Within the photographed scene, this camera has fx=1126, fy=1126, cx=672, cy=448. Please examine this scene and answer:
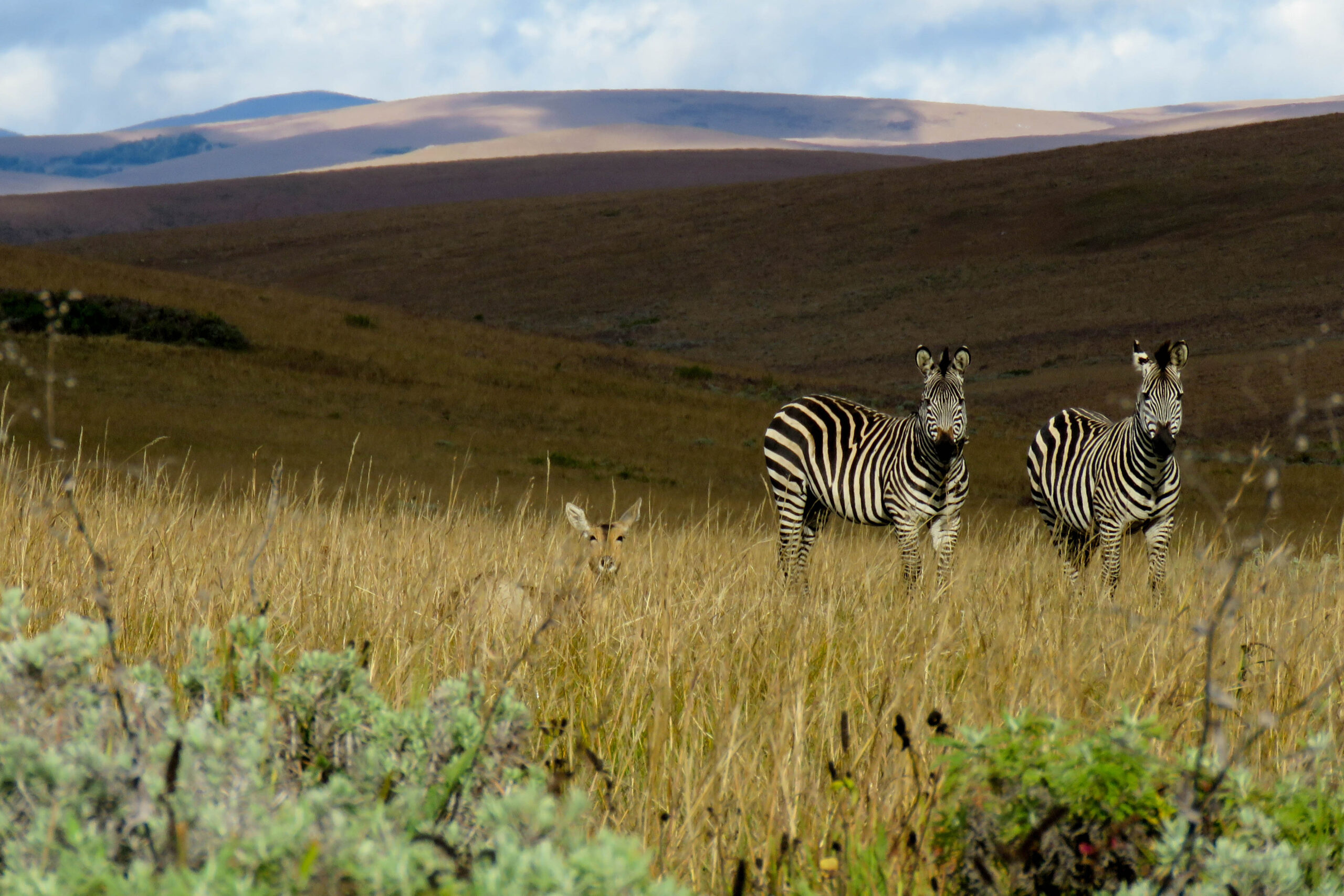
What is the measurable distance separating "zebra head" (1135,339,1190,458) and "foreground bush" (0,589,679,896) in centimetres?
684

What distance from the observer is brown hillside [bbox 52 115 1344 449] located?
3866 cm

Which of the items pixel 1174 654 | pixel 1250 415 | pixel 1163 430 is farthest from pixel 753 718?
pixel 1250 415

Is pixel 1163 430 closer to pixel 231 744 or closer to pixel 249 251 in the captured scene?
pixel 231 744

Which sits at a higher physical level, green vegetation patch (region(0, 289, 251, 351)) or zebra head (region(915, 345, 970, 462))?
zebra head (region(915, 345, 970, 462))

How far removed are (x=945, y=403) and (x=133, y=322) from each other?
24734mm

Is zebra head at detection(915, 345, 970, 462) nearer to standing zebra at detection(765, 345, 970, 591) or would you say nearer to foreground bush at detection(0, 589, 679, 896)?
standing zebra at detection(765, 345, 970, 591)

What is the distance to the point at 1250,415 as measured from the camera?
28828mm

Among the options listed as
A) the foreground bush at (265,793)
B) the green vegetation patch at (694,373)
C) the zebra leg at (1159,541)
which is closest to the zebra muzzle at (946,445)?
the zebra leg at (1159,541)

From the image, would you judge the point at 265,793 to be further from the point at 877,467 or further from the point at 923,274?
the point at 923,274

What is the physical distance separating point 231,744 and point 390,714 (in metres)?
0.46

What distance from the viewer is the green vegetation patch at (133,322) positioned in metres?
26.0

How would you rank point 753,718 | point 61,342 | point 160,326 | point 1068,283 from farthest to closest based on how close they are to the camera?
point 1068,283
point 160,326
point 61,342
point 753,718

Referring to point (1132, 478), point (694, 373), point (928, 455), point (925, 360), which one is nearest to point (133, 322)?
point (694, 373)

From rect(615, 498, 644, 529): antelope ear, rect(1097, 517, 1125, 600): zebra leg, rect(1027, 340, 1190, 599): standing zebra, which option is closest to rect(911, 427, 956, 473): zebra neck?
rect(1027, 340, 1190, 599): standing zebra
